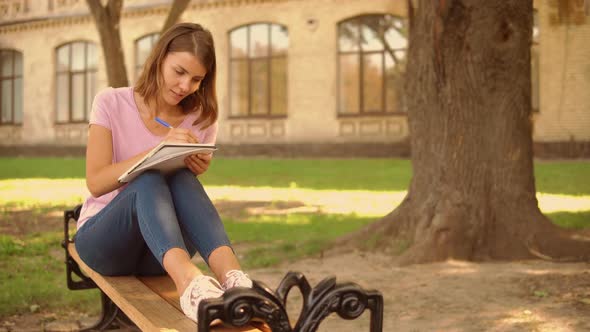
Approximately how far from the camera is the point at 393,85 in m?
22.4

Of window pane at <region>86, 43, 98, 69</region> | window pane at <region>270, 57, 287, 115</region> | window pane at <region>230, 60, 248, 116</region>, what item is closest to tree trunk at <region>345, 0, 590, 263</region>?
window pane at <region>270, 57, 287, 115</region>

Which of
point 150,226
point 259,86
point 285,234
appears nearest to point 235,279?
point 150,226

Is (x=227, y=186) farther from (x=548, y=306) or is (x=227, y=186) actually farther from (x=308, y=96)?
(x=308, y=96)

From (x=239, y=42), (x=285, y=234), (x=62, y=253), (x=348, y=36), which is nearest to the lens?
(x=62, y=253)

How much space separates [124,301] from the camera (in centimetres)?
260

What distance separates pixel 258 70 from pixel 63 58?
8688mm

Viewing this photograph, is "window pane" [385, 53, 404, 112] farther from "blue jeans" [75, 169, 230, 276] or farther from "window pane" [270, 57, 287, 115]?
"blue jeans" [75, 169, 230, 276]

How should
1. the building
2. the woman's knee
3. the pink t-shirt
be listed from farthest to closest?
the building < the pink t-shirt < the woman's knee

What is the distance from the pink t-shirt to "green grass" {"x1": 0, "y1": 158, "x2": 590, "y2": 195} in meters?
8.72

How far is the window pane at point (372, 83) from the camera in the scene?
22.7 metres

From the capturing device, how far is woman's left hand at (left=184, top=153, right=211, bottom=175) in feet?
10.1

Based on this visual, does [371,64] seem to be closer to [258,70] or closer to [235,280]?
[258,70]

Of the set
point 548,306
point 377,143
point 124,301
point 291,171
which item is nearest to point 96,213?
point 124,301

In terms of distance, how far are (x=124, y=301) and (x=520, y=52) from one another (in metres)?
4.05
